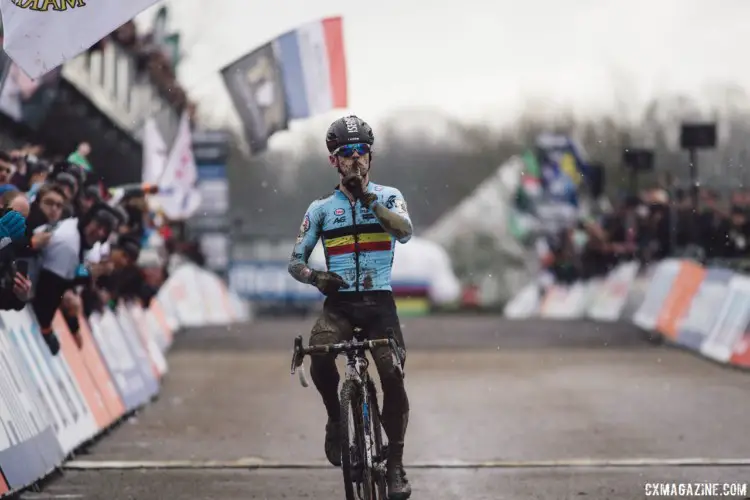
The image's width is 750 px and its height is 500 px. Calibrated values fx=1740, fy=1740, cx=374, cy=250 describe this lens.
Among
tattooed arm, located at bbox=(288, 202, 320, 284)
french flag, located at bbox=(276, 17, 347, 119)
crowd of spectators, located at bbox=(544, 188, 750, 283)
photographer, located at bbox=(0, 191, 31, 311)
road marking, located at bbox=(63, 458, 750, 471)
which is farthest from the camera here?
crowd of spectators, located at bbox=(544, 188, 750, 283)

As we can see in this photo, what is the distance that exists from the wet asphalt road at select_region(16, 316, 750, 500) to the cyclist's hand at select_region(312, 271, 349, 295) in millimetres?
1769

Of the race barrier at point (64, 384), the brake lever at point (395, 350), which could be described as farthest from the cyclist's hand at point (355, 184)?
the race barrier at point (64, 384)

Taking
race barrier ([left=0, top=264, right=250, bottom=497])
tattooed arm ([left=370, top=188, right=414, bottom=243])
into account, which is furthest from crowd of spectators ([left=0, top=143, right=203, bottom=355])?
tattooed arm ([left=370, top=188, right=414, bottom=243])

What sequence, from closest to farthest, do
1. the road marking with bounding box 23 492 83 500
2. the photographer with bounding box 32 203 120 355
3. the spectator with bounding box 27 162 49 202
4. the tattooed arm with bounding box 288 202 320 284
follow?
the tattooed arm with bounding box 288 202 320 284
the road marking with bounding box 23 492 83 500
the photographer with bounding box 32 203 120 355
the spectator with bounding box 27 162 49 202

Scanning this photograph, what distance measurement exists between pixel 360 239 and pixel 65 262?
4079 mm

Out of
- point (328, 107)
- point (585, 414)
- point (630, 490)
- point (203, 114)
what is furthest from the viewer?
point (203, 114)

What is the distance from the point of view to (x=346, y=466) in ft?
27.5

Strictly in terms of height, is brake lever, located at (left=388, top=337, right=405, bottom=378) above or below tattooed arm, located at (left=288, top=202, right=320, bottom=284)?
below

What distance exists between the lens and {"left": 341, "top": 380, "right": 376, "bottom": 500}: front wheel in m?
8.38

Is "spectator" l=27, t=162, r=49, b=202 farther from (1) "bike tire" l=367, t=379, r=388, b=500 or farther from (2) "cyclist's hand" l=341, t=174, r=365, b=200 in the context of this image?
(1) "bike tire" l=367, t=379, r=388, b=500

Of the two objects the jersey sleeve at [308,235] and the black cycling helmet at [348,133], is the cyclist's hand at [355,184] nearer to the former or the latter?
the black cycling helmet at [348,133]

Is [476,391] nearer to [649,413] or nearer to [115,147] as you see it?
[649,413]

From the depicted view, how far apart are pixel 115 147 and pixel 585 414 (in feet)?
59.7

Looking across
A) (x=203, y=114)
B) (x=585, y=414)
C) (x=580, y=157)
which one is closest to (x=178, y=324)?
(x=203, y=114)
